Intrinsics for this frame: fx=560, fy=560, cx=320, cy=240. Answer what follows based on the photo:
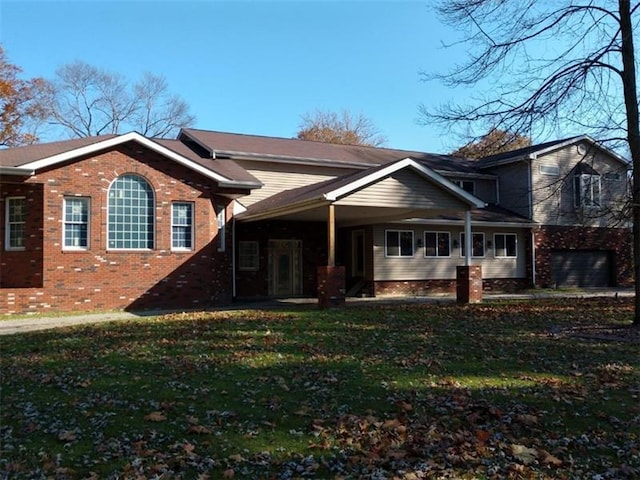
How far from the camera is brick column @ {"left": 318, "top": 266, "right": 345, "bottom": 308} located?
51.2 feet

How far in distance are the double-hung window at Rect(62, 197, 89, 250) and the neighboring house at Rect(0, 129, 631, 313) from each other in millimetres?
40

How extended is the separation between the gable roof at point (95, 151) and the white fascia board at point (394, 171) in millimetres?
4261

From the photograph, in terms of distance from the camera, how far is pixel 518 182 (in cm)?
2688

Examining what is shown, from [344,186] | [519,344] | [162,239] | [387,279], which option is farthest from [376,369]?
[387,279]

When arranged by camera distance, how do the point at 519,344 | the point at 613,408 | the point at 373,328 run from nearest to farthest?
the point at 613,408 → the point at 519,344 → the point at 373,328

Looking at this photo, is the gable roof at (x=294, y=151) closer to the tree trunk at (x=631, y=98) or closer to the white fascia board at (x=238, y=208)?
the white fascia board at (x=238, y=208)

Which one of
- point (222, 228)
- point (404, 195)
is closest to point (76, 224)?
point (222, 228)

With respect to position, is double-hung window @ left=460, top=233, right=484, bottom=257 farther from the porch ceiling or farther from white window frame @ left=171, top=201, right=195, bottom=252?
white window frame @ left=171, top=201, right=195, bottom=252

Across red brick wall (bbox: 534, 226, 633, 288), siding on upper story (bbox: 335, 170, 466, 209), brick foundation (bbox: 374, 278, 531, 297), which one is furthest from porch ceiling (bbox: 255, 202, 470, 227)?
red brick wall (bbox: 534, 226, 633, 288)

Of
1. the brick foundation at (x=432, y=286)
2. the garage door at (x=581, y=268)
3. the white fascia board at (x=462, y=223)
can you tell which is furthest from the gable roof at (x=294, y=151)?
the garage door at (x=581, y=268)

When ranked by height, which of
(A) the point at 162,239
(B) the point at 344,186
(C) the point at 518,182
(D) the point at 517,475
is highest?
(C) the point at 518,182

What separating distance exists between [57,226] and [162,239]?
A: 117 inches

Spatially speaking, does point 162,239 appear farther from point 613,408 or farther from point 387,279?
point 613,408

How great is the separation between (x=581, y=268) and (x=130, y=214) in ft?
72.0
